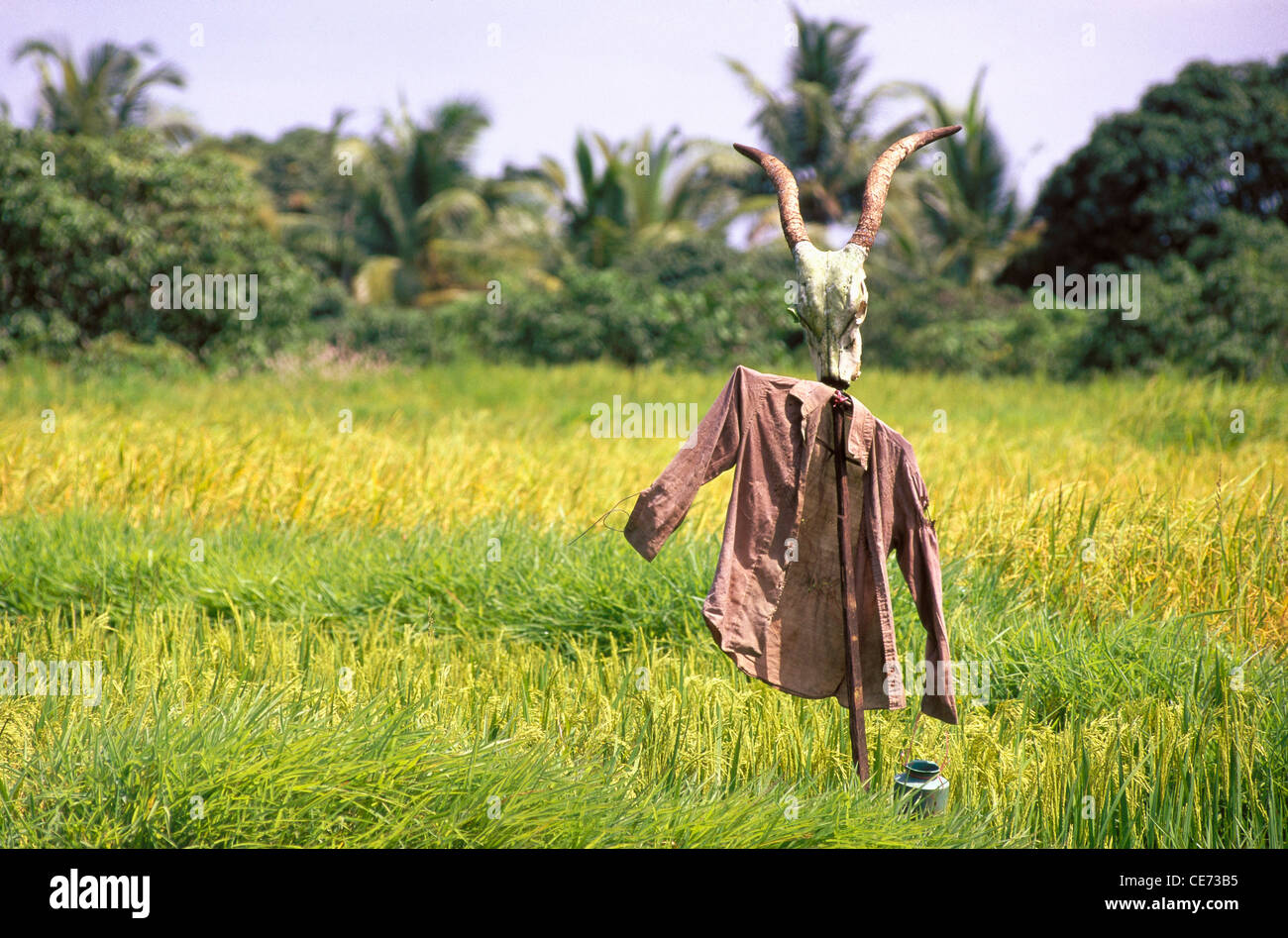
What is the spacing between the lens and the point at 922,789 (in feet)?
7.72

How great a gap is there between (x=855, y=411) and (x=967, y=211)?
21.9 m

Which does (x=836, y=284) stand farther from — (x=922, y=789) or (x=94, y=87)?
(x=94, y=87)

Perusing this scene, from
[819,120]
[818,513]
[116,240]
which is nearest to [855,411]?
[818,513]

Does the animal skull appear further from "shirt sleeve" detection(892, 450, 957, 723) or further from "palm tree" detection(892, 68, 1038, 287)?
"palm tree" detection(892, 68, 1038, 287)

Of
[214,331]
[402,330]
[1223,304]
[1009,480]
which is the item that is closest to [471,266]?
[402,330]

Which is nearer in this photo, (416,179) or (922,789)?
(922,789)

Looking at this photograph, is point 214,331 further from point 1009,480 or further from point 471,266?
point 1009,480

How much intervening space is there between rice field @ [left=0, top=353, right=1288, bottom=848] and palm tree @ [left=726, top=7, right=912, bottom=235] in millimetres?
16119

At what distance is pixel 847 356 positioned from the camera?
231cm

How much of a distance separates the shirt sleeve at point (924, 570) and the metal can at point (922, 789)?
0.14m

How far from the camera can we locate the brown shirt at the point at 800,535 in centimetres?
231

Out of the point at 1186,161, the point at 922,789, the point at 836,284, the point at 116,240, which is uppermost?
the point at 1186,161

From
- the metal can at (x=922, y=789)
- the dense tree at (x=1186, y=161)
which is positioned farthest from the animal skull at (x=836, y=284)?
the dense tree at (x=1186, y=161)

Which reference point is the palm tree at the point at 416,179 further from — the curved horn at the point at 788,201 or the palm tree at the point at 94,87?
the curved horn at the point at 788,201
